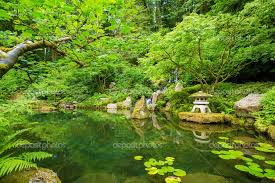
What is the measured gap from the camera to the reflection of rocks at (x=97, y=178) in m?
3.24

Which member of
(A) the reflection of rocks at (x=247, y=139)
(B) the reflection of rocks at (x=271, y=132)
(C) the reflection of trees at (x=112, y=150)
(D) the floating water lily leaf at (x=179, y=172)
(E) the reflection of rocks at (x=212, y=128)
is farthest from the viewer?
(E) the reflection of rocks at (x=212, y=128)

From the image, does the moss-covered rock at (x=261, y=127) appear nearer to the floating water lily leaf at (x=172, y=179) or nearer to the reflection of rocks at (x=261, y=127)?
the reflection of rocks at (x=261, y=127)

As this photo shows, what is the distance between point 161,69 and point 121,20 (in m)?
7.42

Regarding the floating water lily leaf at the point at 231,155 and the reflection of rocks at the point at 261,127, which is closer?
the floating water lily leaf at the point at 231,155

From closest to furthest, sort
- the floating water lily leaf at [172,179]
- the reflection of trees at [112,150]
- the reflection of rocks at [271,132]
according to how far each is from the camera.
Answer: the floating water lily leaf at [172,179], the reflection of trees at [112,150], the reflection of rocks at [271,132]

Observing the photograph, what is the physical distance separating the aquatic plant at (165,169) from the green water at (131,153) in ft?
0.37

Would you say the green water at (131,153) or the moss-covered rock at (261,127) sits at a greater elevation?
the moss-covered rock at (261,127)

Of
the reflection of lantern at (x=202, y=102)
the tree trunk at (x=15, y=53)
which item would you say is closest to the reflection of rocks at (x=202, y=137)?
the reflection of lantern at (x=202, y=102)

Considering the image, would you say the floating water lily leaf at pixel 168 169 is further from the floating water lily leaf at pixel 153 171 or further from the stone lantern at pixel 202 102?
the stone lantern at pixel 202 102

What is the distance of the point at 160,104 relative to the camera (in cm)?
1353

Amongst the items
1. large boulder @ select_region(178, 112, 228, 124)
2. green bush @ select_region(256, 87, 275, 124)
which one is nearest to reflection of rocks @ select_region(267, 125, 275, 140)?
green bush @ select_region(256, 87, 275, 124)

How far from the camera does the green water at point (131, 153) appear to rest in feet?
11.1

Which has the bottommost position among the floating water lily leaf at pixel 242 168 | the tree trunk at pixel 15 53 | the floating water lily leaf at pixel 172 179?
the floating water lily leaf at pixel 172 179

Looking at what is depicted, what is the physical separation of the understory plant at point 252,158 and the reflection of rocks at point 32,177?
2975 millimetres
